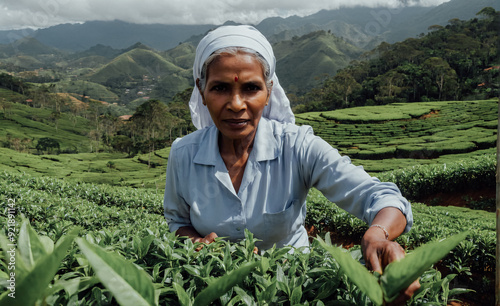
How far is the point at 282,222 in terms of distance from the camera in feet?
5.05

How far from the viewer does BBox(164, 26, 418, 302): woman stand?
1.40 metres

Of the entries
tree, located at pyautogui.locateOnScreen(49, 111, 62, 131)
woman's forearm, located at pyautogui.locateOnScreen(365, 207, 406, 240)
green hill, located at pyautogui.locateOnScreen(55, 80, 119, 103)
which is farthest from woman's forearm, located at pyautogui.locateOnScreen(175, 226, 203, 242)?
green hill, located at pyautogui.locateOnScreen(55, 80, 119, 103)

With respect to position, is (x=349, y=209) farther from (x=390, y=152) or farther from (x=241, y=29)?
(x=390, y=152)

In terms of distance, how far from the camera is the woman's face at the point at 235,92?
1403mm

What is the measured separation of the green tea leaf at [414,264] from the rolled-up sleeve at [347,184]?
648 mm

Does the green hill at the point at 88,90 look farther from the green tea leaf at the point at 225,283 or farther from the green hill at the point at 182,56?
the green tea leaf at the point at 225,283

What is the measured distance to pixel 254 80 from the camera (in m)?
1.43

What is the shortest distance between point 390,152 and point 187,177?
15783 millimetres

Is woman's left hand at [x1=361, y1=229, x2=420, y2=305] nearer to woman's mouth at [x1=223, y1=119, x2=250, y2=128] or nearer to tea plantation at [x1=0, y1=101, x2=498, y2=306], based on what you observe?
tea plantation at [x1=0, y1=101, x2=498, y2=306]

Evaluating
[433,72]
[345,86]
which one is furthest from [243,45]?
[345,86]

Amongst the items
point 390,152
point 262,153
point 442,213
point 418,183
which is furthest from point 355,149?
point 262,153

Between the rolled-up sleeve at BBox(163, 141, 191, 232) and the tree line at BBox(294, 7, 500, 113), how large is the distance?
30.0m

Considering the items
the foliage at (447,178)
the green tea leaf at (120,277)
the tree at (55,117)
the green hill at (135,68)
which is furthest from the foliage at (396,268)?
the green hill at (135,68)

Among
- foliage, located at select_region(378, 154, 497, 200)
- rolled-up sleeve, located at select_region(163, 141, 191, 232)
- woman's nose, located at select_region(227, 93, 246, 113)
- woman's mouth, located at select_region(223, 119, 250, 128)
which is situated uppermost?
woman's nose, located at select_region(227, 93, 246, 113)
